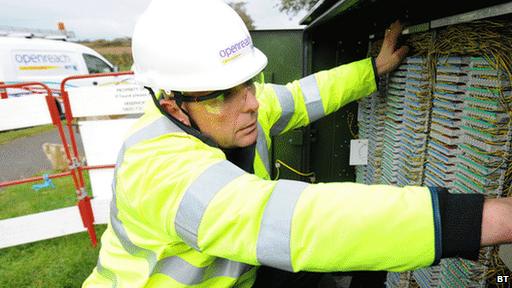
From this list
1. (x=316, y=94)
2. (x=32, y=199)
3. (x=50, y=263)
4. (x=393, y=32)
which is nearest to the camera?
(x=393, y=32)

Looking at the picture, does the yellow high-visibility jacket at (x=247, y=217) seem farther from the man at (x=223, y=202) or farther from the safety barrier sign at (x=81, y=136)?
the safety barrier sign at (x=81, y=136)

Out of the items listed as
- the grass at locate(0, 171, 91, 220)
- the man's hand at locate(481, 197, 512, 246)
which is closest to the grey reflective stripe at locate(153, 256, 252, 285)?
the man's hand at locate(481, 197, 512, 246)

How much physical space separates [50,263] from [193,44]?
3.63 m

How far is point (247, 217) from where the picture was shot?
952 mm

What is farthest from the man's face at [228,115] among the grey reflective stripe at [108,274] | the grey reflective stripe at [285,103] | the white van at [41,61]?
the white van at [41,61]

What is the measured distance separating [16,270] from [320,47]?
398cm

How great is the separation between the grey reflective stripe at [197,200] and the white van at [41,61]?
35.5 ft

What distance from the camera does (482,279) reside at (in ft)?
4.43

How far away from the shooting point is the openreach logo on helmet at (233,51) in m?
1.40

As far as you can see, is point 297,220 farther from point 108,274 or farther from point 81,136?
point 81,136

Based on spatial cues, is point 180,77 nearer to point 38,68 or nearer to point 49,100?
point 49,100

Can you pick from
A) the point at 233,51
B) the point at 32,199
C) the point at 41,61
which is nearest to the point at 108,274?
the point at 233,51

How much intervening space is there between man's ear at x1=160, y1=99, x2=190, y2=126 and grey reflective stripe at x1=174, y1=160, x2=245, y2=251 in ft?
1.57

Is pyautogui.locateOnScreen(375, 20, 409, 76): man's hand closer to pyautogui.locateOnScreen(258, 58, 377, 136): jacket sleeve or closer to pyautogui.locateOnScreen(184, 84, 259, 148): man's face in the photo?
pyautogui.locateOnScreen(258, 58, 377, 136): jacket sleeve
